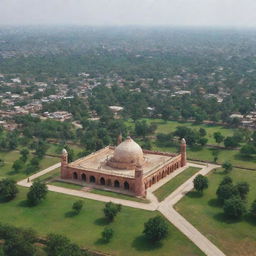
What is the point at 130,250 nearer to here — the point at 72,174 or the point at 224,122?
the point at 72,174

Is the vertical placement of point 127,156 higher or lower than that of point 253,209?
higher

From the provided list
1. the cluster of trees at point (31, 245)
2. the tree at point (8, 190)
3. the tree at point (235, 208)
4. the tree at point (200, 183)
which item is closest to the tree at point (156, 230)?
the cluster of trees at point (31, 245)

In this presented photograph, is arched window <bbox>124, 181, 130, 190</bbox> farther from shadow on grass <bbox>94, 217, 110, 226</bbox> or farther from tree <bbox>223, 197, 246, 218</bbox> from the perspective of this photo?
tree <bbox>223, 197, 246, 218</bbox>

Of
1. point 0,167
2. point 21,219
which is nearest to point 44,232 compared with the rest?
point 21,219

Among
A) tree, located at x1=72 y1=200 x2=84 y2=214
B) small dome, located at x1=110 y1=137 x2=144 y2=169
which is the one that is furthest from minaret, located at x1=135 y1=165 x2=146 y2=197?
tree, located at x1=72 y1=200 x2=84 y2=214

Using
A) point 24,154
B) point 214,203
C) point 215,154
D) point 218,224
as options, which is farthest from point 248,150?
point 24,154

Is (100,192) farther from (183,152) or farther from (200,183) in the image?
(183,152)

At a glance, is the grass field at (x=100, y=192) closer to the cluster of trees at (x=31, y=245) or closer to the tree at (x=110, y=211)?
the tree at (x=110, y=211)
